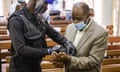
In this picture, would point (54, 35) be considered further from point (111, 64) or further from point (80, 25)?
point (111, 64)

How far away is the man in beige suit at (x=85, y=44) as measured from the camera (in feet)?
7.57

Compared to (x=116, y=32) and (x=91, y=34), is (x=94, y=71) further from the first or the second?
(x=116, y=32)

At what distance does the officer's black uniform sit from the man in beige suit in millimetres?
161

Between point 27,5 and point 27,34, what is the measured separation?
0.24 metres

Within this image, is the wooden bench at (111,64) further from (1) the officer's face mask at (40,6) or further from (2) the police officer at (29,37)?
(1) the officer's face mask at (40,6)

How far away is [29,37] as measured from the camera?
2.26 metres

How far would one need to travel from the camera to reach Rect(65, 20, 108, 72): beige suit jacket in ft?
7.65

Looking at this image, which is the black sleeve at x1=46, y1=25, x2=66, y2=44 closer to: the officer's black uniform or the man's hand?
the officer's black uniform

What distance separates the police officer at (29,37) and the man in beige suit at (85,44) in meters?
0.10

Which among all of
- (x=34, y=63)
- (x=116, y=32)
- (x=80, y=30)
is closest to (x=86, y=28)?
(x=80, y=30)

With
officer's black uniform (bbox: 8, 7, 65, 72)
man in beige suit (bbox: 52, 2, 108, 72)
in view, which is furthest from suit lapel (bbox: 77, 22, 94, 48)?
officer's black uniform (bbox: 8, 7, 65, 72)

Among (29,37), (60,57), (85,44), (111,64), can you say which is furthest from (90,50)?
(111,64)

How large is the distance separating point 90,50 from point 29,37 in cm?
51

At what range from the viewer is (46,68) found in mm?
3721
